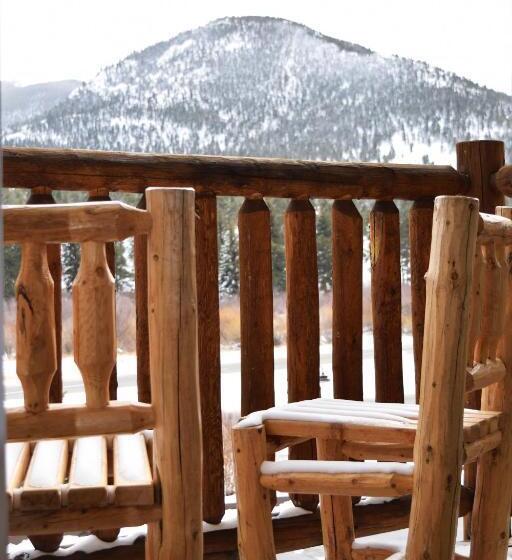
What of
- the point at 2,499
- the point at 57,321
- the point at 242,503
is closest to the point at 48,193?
the point at 57,321

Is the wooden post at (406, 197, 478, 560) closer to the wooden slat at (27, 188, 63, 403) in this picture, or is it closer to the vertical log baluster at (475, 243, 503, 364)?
the vertical log baluster at (475, 243, 503, 364)

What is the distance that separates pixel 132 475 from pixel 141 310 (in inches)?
34.7

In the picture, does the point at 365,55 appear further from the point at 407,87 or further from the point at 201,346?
the point at 201,346

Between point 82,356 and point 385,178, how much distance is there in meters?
1.38

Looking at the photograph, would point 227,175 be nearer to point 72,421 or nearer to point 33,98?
point 72,421

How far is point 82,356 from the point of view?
1060 mm

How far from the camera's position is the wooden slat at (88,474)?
1.10m

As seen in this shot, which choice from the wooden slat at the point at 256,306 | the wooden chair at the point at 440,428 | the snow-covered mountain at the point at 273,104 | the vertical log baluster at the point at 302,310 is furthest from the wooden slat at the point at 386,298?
the snow-covered mountain at the point at 273,104

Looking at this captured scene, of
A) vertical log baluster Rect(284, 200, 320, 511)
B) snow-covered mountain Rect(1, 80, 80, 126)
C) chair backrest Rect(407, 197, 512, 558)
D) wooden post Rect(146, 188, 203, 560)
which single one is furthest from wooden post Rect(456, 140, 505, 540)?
snow-covered mountain Rect(1, 80, 80, 126)

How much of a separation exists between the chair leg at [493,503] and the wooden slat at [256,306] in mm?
745

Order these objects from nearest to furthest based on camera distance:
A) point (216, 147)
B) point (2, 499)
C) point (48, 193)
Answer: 1. point (2, 499)
2. point (48, 193)
3. point (216, 147)

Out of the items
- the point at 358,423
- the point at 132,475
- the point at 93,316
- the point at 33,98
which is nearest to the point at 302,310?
the point at 358,423

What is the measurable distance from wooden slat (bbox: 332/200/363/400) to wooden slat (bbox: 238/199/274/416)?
21cm

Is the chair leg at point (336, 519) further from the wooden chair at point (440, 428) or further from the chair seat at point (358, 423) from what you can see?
the chair seat at point (358, 423)
